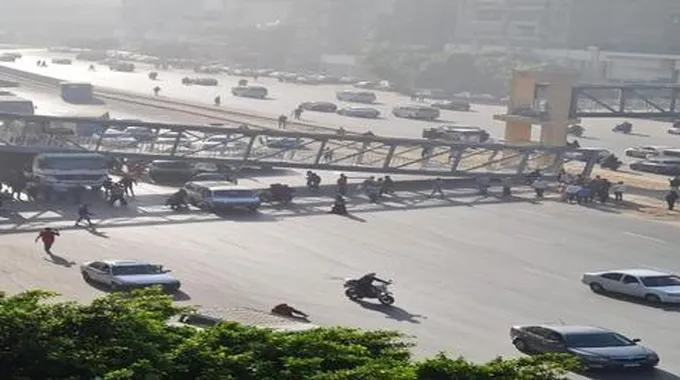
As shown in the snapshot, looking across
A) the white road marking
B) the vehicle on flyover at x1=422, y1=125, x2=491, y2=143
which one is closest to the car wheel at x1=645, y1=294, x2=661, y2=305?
the white road marking

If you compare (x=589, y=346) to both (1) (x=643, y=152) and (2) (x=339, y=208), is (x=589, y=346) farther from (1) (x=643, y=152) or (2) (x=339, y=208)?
(1) (x=643, y=152)

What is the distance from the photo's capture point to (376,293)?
25.1 meters

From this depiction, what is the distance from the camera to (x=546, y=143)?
5103 cm

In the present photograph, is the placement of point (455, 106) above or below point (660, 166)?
below

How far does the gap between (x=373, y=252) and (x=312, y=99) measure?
6747 cm

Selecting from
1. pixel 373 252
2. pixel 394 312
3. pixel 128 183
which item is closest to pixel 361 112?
pixel 128 183

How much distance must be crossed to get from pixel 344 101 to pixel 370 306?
228 feet

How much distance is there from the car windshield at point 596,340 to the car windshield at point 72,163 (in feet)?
64.0

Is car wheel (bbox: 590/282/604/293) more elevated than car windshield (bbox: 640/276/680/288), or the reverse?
car windshield (bbox: 640/276/680/288)

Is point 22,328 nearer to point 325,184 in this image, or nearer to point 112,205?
point 112,205

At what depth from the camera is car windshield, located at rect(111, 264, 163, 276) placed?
25078mm

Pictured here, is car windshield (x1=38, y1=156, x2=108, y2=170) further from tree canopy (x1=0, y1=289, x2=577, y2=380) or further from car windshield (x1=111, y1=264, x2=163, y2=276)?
tree canopy (x1=0, y1=289, x2=577, y2=380)

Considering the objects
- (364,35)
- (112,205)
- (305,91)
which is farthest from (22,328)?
(364,35)

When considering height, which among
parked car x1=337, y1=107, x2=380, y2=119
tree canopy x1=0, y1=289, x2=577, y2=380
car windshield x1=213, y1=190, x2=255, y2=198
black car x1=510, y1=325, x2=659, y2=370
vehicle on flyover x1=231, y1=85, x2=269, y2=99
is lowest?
vehicle on flyover x1=231, y1=85, x2=269, y2=99
